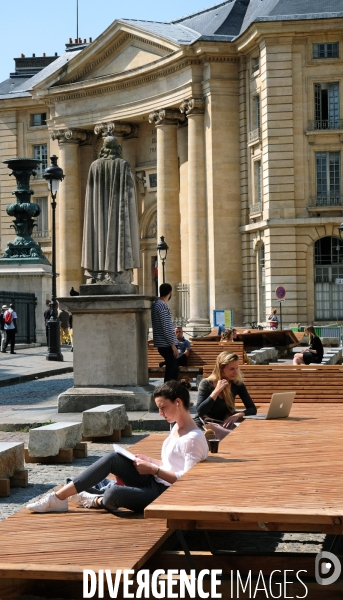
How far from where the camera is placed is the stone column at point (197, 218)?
53.0 meters

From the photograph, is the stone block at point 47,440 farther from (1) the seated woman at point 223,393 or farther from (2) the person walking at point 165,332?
(2) the person walking at point 165,332

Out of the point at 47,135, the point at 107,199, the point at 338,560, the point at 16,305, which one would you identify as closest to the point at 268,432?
the point at 338,560

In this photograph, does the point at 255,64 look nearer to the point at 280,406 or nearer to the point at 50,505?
the point at 280,406

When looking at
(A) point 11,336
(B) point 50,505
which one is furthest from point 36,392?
(B) point 50,505

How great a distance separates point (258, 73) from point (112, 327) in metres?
35.3

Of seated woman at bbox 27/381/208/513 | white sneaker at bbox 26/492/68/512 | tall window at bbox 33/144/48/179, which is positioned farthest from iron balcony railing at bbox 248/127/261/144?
white sneaker at bbox 26/492/68/512

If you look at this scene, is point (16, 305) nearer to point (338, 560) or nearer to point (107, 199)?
point (107, 199)

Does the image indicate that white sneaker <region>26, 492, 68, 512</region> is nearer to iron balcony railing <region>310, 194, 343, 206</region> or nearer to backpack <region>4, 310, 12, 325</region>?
backpack <region>4, 310, 12, 325</region>

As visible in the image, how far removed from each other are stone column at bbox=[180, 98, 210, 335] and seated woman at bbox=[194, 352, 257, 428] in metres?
41.1

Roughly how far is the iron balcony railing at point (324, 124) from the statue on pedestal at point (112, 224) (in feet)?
106

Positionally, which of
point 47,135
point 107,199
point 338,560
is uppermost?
point 47,135

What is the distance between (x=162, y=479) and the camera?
7.65 m

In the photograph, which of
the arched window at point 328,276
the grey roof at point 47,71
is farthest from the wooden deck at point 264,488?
the grey roof at point 47,71

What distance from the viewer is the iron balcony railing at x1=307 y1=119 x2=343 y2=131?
4881 cm
